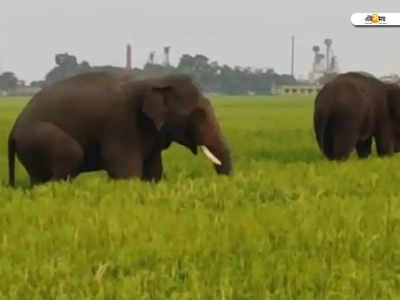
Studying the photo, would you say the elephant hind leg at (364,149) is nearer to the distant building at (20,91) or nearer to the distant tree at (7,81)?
the distant building at (20,91)

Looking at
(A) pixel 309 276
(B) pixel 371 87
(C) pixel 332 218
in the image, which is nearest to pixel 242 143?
(B) pixel 371 87

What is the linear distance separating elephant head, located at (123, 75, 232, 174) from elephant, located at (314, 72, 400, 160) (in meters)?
3.64

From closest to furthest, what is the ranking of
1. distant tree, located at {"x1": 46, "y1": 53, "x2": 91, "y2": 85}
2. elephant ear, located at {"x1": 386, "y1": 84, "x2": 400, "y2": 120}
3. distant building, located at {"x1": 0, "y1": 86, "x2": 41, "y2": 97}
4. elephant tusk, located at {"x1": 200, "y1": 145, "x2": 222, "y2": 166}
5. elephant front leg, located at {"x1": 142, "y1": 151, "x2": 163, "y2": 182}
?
elephant tusk, located at {"x1": 200, "y1": 145, "x2": 222, "y2": 166}, elephant front leg, located at {"x1": 142, "y1": 151, "x2": 163, "y2": 182}, elephant ear, located at {"x1": 386, "y1": 84, "x2": 400, "y2": 120}, distant tree, located at {"x1": 46, "y1": 53, "x2": 91, "y2": 85}, distant building, located at {"x1": 0, "y1": 86, "x2": 41, "y2": 97}

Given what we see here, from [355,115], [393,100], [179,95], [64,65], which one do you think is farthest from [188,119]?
[64,65]

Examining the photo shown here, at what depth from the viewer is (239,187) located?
5547 mm

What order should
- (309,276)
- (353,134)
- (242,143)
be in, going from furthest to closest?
1. (242,143)
2. (353,134)
3. (309,276)

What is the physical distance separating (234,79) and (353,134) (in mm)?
105449

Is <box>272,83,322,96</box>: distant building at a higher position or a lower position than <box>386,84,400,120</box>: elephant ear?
lower

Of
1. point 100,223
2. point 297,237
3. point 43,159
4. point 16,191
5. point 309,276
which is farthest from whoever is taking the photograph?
point 43,159

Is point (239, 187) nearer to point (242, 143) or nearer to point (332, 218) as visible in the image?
point (332, 218)

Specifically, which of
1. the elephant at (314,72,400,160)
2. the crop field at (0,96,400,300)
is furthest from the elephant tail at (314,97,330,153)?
the crop field at (0,96,400,300)

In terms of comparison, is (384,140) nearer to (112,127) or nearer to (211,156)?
(211,156)

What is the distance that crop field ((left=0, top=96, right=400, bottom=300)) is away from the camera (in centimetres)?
303

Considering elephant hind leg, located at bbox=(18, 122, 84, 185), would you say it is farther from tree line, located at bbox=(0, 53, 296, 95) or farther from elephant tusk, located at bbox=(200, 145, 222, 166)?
tree line, located at bbox=(0, 53, 296, 95)
